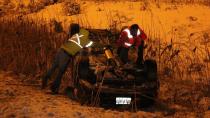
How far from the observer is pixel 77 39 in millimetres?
10969

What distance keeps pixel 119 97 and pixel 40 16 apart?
10478 millimetres

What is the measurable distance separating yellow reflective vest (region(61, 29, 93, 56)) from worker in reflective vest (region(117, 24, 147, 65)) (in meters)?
1.13

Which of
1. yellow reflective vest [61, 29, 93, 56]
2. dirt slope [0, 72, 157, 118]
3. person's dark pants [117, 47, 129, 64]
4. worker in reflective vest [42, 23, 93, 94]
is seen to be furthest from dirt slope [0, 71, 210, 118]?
person's dark pants [117, 47, 129, 64]

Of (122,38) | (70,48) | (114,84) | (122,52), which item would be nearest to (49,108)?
(114,84)

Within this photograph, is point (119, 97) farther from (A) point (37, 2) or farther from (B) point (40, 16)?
(A) point (37, 2)

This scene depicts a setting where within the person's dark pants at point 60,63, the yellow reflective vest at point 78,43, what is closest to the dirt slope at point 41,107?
the person's dark pants at point 60,63

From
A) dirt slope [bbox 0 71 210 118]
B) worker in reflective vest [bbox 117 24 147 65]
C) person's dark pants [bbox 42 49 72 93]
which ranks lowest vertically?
dirt slope [bbox 0 71 210 118]

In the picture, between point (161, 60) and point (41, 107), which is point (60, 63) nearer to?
point (41, 107)

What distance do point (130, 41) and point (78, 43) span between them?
168 cm

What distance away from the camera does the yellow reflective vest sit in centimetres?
1096

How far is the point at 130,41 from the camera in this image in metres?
12.1

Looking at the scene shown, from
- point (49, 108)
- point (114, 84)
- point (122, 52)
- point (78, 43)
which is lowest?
point (49, 108)

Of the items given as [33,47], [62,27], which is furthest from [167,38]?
[33,47]

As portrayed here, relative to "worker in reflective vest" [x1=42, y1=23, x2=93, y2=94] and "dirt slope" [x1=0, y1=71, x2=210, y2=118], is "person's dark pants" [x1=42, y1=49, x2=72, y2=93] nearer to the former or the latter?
"worker in reflective vest" [x1=42, y1=23, x2=93, y2=94]
